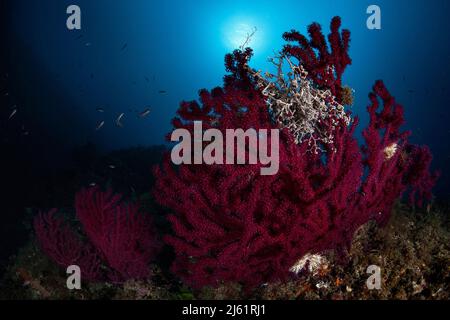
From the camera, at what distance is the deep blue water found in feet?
119

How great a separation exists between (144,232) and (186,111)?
2.21m

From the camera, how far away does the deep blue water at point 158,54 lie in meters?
36.2

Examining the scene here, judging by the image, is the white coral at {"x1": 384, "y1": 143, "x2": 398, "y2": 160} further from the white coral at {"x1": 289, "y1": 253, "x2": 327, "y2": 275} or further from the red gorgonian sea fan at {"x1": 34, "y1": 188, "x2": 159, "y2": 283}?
the red gorgonian sea fan at {"x1": 34, "y1": 188, "x2": 159, "y2": 283}

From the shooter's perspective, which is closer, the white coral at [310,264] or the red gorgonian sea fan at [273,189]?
the red gorgonian sea fan at [273,189]

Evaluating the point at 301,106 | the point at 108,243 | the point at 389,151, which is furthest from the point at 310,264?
the point at 108,243

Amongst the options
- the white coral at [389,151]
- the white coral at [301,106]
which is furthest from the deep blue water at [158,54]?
the white coral at [389,151]

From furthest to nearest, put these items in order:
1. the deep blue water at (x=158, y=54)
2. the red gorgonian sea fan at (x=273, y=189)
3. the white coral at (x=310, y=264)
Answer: the deep blue water at (x=158, y=54) → the white coral at (x=310, y=264) → the red gorgonian sea fan at (x=273, y=189)

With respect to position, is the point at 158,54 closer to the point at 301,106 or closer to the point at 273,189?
the point at 301,106

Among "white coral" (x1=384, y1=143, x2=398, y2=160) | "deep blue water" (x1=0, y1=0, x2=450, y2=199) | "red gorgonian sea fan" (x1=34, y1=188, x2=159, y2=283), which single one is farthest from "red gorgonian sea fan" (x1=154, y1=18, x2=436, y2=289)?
"deep blue water" (x1=0, y1=0, x2=450, y2=199)

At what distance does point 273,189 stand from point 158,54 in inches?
5181

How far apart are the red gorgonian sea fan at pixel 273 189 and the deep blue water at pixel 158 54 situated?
24.9 meters

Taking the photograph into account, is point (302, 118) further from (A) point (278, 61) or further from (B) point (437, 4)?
(B) point (437, 4)

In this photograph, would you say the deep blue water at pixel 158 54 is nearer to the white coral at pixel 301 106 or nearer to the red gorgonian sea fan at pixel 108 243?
the red gorgonian sea fan at pixel 108 243

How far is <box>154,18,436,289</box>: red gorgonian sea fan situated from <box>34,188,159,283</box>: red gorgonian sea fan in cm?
86
